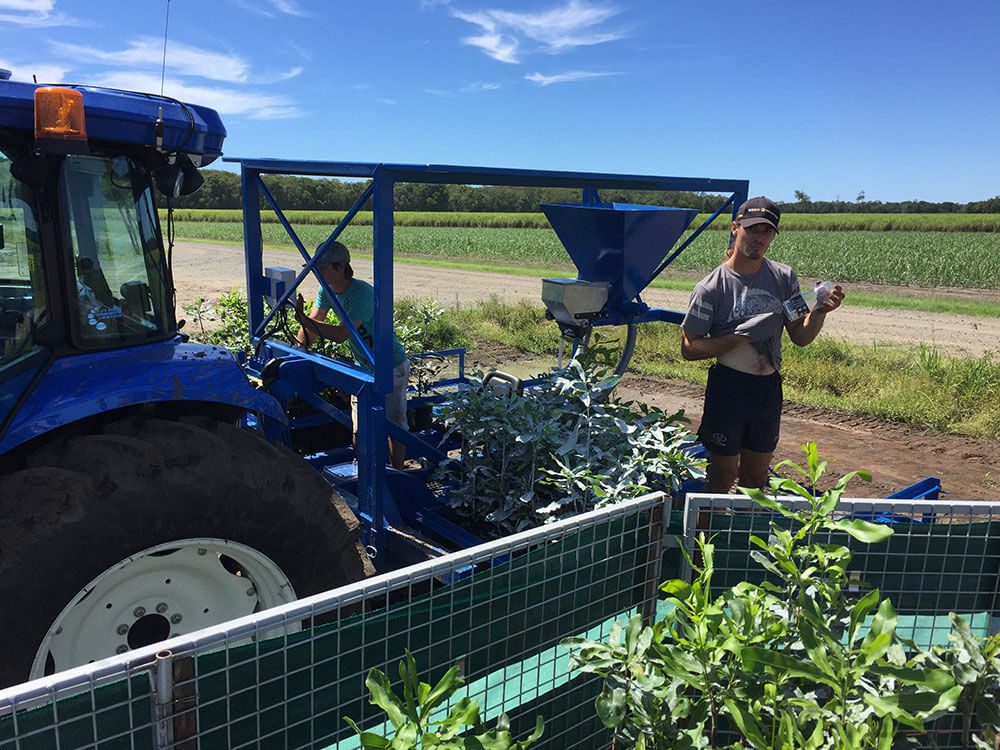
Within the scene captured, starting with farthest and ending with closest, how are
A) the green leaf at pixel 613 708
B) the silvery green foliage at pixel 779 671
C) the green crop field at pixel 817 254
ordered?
1. the green crop field at pixel 817 254
2. the green leaf at pixel 613 708
3. the silvery green foliage at pixel 779 671

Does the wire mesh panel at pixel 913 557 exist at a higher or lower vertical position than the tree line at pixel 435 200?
lower

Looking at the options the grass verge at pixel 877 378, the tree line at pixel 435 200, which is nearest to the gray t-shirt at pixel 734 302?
the grass verge at pixel 877 378

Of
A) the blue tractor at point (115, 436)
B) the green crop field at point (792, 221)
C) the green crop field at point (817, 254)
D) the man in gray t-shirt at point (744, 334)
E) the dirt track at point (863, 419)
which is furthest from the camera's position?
the green crop field at point (792, 221)

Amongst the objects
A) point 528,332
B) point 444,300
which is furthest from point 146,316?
point 444,300

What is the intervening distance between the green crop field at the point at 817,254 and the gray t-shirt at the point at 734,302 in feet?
68.6

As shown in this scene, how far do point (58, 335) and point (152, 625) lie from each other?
3.48 ft

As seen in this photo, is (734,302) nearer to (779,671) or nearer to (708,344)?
(708,344)

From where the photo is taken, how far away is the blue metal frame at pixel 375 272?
330 centimetres

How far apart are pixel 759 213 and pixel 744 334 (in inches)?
23.1

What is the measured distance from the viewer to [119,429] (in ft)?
8.34

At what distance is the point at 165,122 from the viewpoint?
244cm

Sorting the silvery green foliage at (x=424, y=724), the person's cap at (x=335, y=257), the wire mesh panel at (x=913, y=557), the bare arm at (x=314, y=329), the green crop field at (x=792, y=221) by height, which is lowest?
the wire mesh panel at (x=913, y=557)

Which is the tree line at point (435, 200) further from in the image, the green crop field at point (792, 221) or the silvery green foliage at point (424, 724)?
the silvery green foliage at point (424, 724)

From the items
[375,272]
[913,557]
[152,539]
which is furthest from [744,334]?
[152,539]
